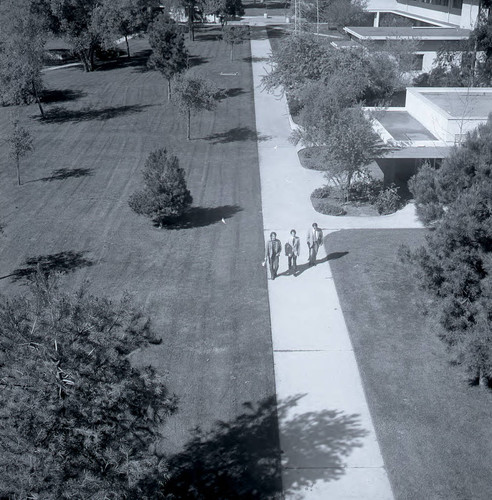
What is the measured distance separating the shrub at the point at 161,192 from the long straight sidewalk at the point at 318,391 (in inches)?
115

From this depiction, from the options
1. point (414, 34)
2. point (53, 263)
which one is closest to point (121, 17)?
point (414, 34)

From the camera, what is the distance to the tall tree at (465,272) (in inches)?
402

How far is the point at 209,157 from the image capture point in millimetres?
27656

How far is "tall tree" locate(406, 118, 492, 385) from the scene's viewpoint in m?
10.2

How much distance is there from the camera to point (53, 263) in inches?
705

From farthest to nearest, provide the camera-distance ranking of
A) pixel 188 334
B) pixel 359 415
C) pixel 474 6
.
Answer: pixel 474 6 → pixel 188 334 → pixel 359 415

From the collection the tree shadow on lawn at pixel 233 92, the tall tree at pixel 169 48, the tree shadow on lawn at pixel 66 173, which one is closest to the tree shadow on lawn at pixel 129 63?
the tree shadow on lawn at pixel 233 92

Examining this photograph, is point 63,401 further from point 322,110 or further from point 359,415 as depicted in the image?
point 322,110

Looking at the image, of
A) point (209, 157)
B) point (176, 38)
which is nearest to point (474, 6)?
point (176, 38)

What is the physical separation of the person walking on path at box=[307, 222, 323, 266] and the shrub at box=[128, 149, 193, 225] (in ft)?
15.3

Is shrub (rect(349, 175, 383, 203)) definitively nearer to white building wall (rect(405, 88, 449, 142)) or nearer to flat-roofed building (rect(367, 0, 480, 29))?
white building wall (rect(405, 88, 449, 142))

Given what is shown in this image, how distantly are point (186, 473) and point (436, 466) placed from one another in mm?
4007

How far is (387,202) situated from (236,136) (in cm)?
1137

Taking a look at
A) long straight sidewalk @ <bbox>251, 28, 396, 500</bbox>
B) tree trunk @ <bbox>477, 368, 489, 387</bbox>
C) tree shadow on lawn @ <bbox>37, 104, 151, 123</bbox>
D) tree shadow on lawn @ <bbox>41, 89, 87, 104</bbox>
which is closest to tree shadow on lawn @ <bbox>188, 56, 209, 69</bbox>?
tree shadow on lawn @ <bbox>41, 89, 87, 104</bbox>
